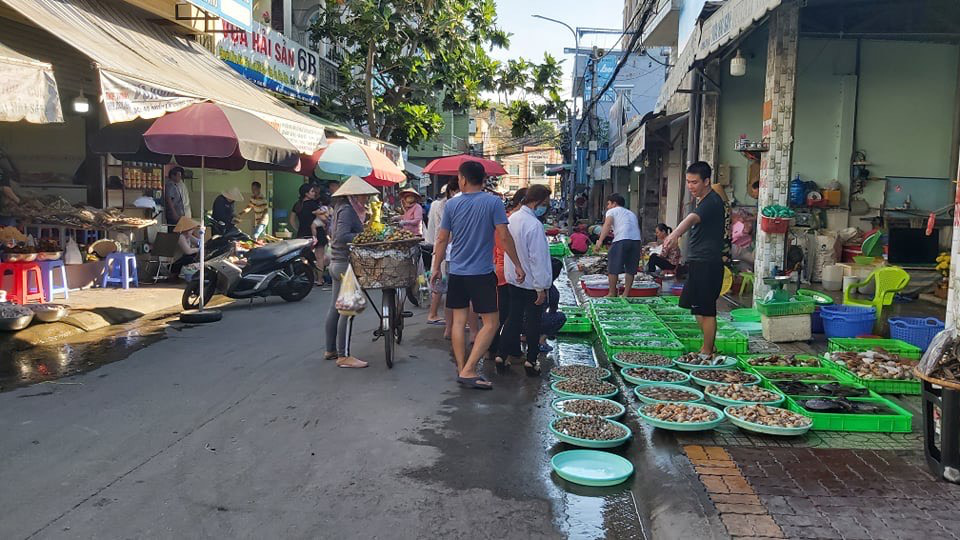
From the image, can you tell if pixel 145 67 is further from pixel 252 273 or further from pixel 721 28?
pixel 721 28

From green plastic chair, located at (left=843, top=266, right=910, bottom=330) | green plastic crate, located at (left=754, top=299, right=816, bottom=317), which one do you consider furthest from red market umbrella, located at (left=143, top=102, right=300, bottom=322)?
green plastic chair, located at (left=843, top=266, right=910, bottom=330)

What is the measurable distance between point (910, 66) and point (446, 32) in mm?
11153

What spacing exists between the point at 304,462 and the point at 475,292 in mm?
2285

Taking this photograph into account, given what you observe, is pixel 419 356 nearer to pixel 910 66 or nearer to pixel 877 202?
pixel 877 202

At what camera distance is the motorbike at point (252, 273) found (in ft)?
34.6

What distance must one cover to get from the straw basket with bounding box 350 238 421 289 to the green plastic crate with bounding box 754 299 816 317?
13.5ft

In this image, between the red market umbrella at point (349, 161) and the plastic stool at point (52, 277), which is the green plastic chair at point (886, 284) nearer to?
the red market umbrella at point (349, 161)

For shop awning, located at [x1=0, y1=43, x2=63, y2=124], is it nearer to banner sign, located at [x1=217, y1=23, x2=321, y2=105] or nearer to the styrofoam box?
banner sign, located at [x1=217, y1=23, x2=321, y2=105]

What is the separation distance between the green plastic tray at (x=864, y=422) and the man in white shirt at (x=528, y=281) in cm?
262

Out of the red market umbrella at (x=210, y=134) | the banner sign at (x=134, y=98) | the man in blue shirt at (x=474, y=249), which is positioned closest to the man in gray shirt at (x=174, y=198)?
the red market umbrella at (x=210, y=134)

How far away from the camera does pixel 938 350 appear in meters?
4.18

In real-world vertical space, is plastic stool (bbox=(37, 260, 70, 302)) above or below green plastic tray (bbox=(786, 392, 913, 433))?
above

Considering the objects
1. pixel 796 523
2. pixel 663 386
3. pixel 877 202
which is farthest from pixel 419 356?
pixel 877 202

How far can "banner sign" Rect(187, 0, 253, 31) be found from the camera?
39.4 ft
